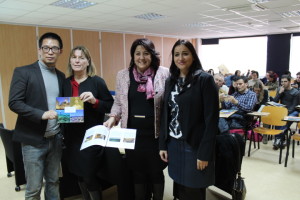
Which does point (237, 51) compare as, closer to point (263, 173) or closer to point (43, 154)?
point (263, 173)

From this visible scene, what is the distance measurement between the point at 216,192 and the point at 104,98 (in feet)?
5.68

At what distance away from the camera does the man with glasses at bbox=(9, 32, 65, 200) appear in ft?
5.76

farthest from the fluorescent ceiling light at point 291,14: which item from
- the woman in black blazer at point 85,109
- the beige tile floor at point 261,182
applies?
the woman in black blazer at point 85,109

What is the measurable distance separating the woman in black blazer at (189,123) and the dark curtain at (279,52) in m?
11.0

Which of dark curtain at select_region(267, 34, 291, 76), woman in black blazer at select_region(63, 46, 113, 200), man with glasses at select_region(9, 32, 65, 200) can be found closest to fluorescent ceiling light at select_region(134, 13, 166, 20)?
woman in black blazer at select_region(63, 46, 113, 200)

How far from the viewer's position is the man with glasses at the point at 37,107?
1755mm

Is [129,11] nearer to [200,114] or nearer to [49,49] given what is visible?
[49,49]

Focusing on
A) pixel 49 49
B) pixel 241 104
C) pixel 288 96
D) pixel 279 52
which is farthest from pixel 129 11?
pixel 279 52

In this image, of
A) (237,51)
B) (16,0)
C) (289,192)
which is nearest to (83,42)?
(16,0)

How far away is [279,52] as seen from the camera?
11023 millimetres

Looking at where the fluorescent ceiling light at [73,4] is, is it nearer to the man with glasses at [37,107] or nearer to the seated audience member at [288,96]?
the man with glasses at [37,107]

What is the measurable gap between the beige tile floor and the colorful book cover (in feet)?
4.35

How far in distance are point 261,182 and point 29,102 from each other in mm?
2897

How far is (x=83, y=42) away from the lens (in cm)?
783
